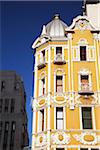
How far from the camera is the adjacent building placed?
75.6m

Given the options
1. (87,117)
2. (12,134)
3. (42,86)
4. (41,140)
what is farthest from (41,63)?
(12,134)

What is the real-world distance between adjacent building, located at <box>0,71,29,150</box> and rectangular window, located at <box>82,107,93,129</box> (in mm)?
44849

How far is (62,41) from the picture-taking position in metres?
36.4

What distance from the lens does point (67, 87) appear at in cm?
3369

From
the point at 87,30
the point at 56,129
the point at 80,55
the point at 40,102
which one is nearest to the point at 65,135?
the point at 56,129

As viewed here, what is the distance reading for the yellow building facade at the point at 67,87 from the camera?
3102cm

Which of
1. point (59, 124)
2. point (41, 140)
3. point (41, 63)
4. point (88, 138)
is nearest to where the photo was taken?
point (88, 138)

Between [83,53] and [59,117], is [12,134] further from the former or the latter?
[59,117]

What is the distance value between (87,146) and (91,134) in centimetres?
121

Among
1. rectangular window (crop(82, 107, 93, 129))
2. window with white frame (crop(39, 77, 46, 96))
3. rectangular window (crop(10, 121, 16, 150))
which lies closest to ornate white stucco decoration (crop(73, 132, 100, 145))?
rectangular window (crop(82, 107, 93, 129))

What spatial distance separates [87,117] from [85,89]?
2.83 meters

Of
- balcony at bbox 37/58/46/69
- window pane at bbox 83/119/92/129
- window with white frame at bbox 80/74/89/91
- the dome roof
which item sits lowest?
window pane at bbox 83/119/92/129

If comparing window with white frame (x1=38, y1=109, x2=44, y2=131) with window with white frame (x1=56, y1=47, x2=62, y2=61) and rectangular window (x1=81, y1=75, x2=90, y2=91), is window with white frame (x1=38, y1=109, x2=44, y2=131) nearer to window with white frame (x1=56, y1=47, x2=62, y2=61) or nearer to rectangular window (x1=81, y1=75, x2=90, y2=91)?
rectangular window (x1=81, y1=75, x2=90, y2=91)

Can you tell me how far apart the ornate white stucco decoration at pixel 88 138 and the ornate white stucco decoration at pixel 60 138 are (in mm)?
749
